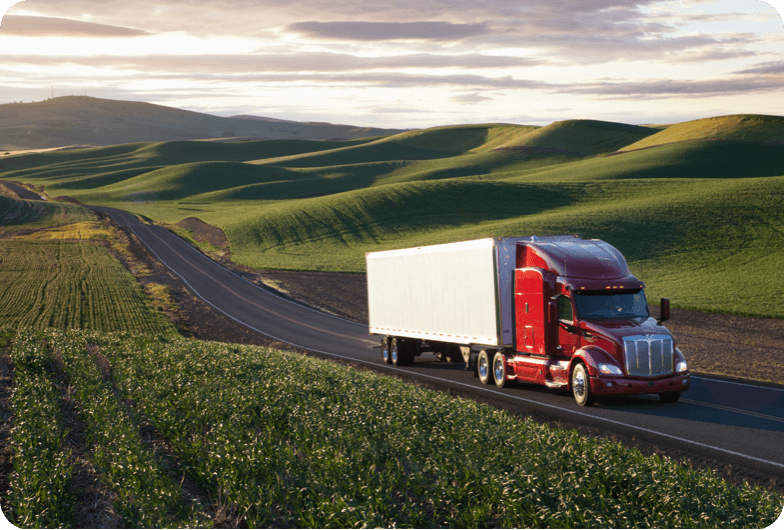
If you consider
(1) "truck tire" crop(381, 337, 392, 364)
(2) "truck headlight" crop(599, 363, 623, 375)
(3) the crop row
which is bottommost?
(1) "truck tire" crop(381, 337, 392, 364)

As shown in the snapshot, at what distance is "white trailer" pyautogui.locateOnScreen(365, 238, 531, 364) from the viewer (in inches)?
811

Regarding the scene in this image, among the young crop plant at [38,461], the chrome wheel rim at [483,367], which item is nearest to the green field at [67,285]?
the chrome wheel rim at [483,367]

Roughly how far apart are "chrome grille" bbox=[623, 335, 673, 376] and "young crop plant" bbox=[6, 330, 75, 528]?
12914 mm

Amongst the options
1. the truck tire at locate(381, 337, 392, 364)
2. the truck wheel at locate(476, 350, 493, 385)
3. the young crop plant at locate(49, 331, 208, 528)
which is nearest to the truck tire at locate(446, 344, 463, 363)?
the truck tire at locate(381, 337, 392, 364)

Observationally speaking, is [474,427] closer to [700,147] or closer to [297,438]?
[297,438]

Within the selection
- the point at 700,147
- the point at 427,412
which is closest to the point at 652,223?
the point at 427,412

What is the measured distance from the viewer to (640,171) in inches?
4695

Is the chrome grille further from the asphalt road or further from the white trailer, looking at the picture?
the white trailer

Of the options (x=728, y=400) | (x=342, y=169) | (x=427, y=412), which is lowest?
(x=728, y=400)

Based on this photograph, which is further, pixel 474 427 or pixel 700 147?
pixel 700 147

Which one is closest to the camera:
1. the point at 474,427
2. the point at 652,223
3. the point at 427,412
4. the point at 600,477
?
the point at 600,477

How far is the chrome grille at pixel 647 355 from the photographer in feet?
55.8

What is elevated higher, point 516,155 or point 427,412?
point 516,155

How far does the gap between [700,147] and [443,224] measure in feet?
261
